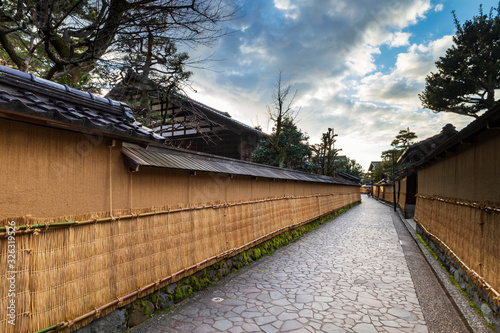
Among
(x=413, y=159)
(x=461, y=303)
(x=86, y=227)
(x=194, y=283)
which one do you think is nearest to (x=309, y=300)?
(x=194, y=283)

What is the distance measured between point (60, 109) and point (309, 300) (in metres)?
5.93

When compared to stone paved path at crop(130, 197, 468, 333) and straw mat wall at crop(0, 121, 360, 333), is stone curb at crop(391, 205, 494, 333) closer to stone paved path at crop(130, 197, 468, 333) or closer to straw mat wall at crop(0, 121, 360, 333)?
stone paved path at crop(130, 197, 468, 333)

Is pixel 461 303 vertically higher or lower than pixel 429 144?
lower

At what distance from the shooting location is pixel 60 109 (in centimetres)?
382

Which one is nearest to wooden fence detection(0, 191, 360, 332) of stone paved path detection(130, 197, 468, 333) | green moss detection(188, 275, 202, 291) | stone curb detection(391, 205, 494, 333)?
green moss detection(188, 275, 202, 291)

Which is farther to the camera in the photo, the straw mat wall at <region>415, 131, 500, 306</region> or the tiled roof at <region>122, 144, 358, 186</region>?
the tiled roof at <region>122, 144, 358, 186</region>

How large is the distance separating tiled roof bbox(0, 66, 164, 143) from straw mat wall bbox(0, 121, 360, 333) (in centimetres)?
36

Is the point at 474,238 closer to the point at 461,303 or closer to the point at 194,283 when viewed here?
the point at 461,303

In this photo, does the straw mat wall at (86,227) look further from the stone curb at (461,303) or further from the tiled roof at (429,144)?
the tiled roof at (429,144)

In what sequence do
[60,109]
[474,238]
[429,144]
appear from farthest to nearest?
[429,144] < [474,238] < [60,109]

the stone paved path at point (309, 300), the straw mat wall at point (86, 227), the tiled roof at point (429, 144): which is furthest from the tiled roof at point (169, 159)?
the tiled roof at point (429, 144)

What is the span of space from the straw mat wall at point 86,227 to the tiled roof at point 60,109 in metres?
0.36

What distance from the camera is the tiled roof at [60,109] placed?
3.27 meters

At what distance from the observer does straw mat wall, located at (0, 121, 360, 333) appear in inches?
133
